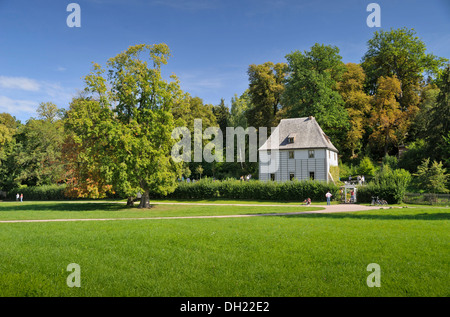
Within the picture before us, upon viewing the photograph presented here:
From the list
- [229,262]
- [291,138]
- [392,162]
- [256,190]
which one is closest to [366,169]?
[392,162]

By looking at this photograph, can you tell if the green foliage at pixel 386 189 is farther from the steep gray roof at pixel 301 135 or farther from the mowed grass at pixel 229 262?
the mowed grass at pixel 229 262

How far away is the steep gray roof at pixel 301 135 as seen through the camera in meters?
45.4

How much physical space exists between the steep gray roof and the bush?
32.9 metres

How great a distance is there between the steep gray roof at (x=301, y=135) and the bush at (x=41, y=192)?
3291 centimetres

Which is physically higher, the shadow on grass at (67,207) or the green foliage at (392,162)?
the green foliage at (392,162)

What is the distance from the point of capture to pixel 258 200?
38.4m

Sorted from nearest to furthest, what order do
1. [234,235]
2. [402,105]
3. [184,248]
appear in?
[184,248]
[234,235]
[402,105]

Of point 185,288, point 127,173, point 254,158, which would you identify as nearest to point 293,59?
point 254,158

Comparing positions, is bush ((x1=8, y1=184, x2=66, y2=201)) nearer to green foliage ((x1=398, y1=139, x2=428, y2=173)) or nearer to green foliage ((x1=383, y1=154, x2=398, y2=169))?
green foliage ((x1=383, y1=154, x2=398, y2=169))

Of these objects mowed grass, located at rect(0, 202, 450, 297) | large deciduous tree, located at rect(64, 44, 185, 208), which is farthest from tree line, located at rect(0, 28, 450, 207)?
mowed grass, located at rect(0, 202, 450, 297)

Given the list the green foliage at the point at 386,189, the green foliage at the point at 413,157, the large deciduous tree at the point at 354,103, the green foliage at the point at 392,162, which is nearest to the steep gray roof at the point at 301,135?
the large deciduous tree at the point at 354,103

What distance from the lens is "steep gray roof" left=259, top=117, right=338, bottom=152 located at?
4541 cm

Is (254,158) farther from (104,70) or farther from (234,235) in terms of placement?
(234,235)
